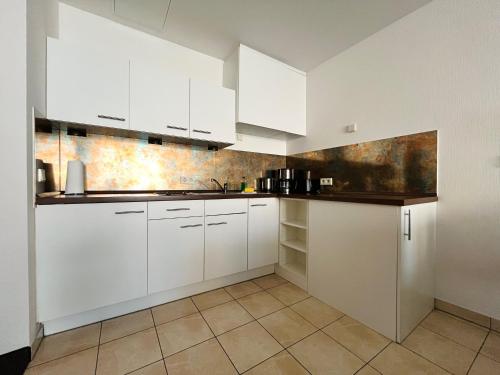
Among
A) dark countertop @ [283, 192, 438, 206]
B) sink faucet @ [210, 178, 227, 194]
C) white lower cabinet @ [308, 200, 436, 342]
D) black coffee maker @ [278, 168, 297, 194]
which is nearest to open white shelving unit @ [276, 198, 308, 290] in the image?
black coffee maker @ [278, 168, 297, 194]

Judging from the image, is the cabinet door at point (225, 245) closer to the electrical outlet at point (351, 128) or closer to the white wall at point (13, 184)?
the white wall at point (13, 184)

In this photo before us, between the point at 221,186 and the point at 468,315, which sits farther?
the point at 221,186

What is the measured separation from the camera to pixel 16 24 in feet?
3.40

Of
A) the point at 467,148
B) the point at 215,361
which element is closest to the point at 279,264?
the point at 215,361

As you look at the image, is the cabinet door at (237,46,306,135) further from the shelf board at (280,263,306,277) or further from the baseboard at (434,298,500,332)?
the baseboard at (434,298,500,332)

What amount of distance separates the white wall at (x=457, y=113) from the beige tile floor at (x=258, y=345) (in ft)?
1.29

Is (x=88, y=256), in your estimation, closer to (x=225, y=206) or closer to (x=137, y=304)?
(x=137, y=304)

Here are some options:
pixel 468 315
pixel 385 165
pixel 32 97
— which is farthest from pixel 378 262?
pixel 32 97

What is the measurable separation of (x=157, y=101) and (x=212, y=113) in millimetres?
503

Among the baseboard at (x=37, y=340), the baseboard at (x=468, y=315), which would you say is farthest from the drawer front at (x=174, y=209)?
the baseboard at (x=468, y=315)

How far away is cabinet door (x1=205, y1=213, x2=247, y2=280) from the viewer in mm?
1752

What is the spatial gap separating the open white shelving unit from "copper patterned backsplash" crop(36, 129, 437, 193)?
53 centimetres

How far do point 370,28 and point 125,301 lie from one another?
122 inches

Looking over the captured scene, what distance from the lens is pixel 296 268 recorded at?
2.09 metres
